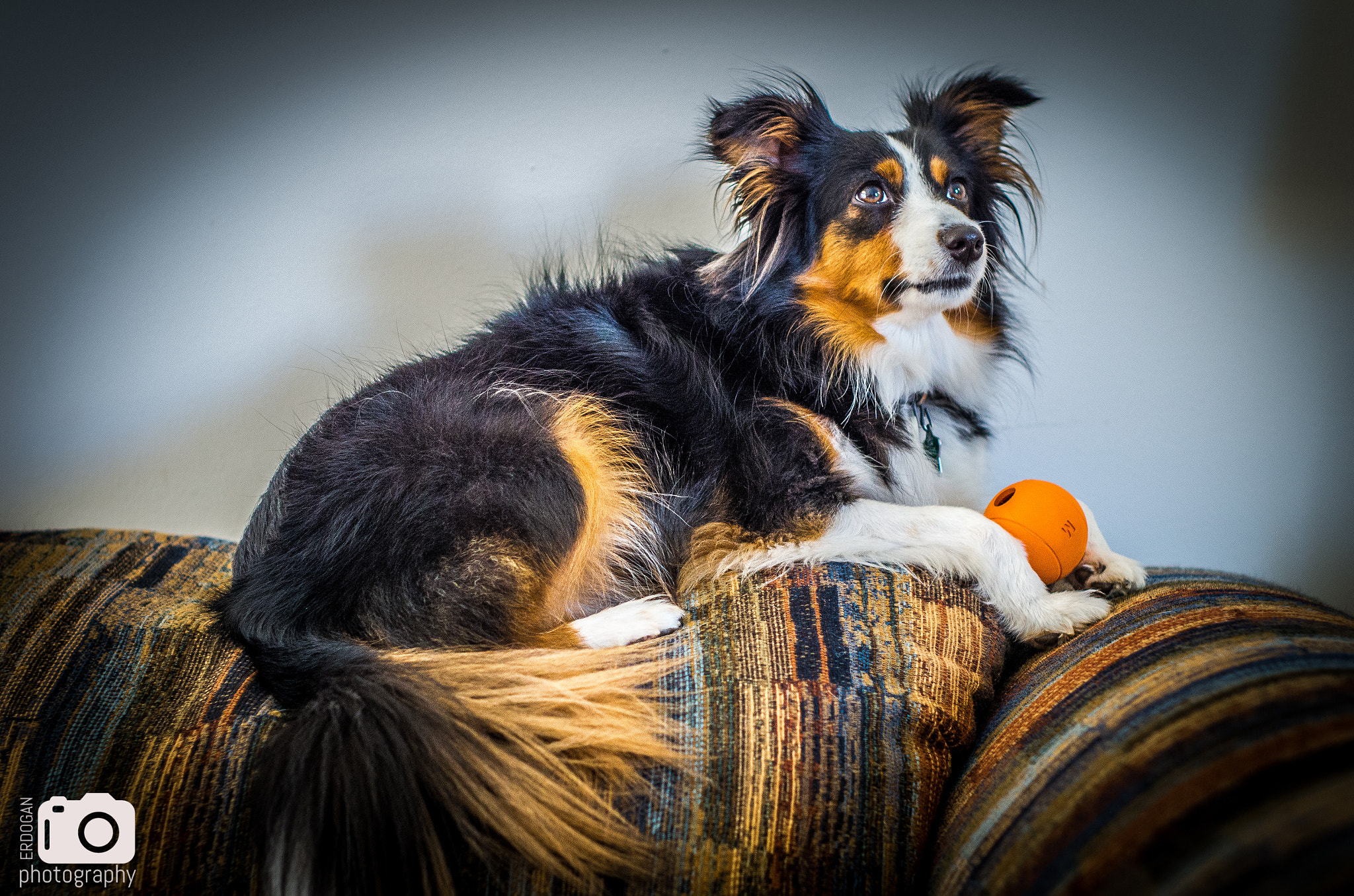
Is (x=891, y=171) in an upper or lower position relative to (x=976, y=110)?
lower

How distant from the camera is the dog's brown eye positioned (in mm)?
1794

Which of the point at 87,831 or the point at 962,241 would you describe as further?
the point at 962,241

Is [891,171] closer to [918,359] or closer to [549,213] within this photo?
[918,359]

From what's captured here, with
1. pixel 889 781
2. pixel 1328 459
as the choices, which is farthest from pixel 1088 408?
pixel 889 781

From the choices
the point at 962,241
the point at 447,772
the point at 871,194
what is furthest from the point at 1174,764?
the point at 871,194

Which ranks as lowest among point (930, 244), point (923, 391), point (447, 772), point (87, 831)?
point (87, 831)

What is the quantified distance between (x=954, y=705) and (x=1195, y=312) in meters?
1.75

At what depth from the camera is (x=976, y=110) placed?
79.0 inches

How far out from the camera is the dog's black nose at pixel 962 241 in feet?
5.49

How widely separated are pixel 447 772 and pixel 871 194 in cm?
139

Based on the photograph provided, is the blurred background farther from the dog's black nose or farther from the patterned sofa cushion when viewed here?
the patterned sofa cushion

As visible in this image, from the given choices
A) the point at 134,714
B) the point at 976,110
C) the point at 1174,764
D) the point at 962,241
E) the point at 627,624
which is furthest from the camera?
the point at 976,110

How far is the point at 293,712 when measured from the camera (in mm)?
1321

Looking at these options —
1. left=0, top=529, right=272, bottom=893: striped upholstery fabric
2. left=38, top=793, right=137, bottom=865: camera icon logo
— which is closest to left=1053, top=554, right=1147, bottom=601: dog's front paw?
left=0, top=529, right=272, bottom=893: striped upholstery fabric
